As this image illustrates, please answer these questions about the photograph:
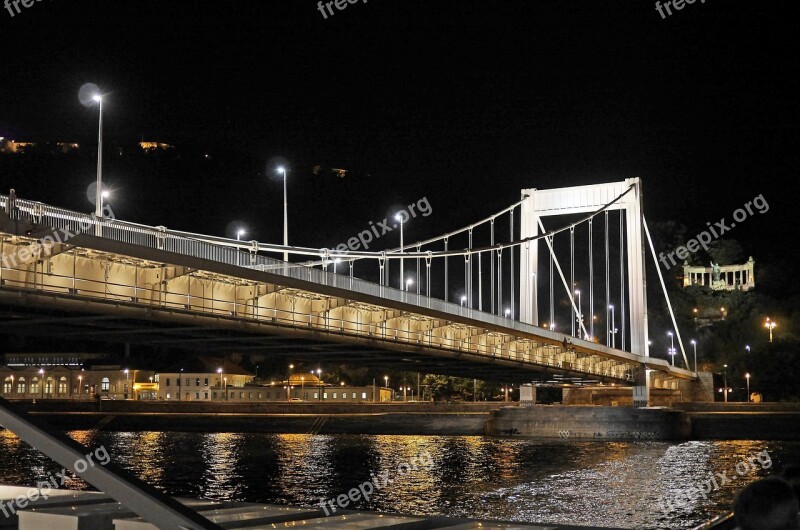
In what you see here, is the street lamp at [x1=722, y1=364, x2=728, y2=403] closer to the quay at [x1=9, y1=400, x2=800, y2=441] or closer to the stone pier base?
the quay at [x1=9, y1=400, x2=800, y2=441]

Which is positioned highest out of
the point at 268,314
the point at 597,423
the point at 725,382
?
the point at 268,314

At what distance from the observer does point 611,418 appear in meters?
56.6

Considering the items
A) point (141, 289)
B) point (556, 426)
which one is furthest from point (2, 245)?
point (556, 426)

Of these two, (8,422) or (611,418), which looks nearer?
(8,422)

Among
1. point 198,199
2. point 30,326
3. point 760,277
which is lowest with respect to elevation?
point 30,326

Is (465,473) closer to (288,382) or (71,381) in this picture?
(288,382)

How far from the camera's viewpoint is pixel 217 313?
2811 centimetres

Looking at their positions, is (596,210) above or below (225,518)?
above

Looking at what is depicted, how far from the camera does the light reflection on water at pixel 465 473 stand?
25.4m

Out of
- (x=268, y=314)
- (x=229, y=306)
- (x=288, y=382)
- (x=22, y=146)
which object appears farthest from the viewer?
(x=288, y=382)

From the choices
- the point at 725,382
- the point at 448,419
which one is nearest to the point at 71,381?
the point at 448,419

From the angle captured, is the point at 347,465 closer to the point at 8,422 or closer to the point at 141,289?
the point at 141,289

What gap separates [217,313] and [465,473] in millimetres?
11485

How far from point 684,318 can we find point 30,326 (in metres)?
94.1
